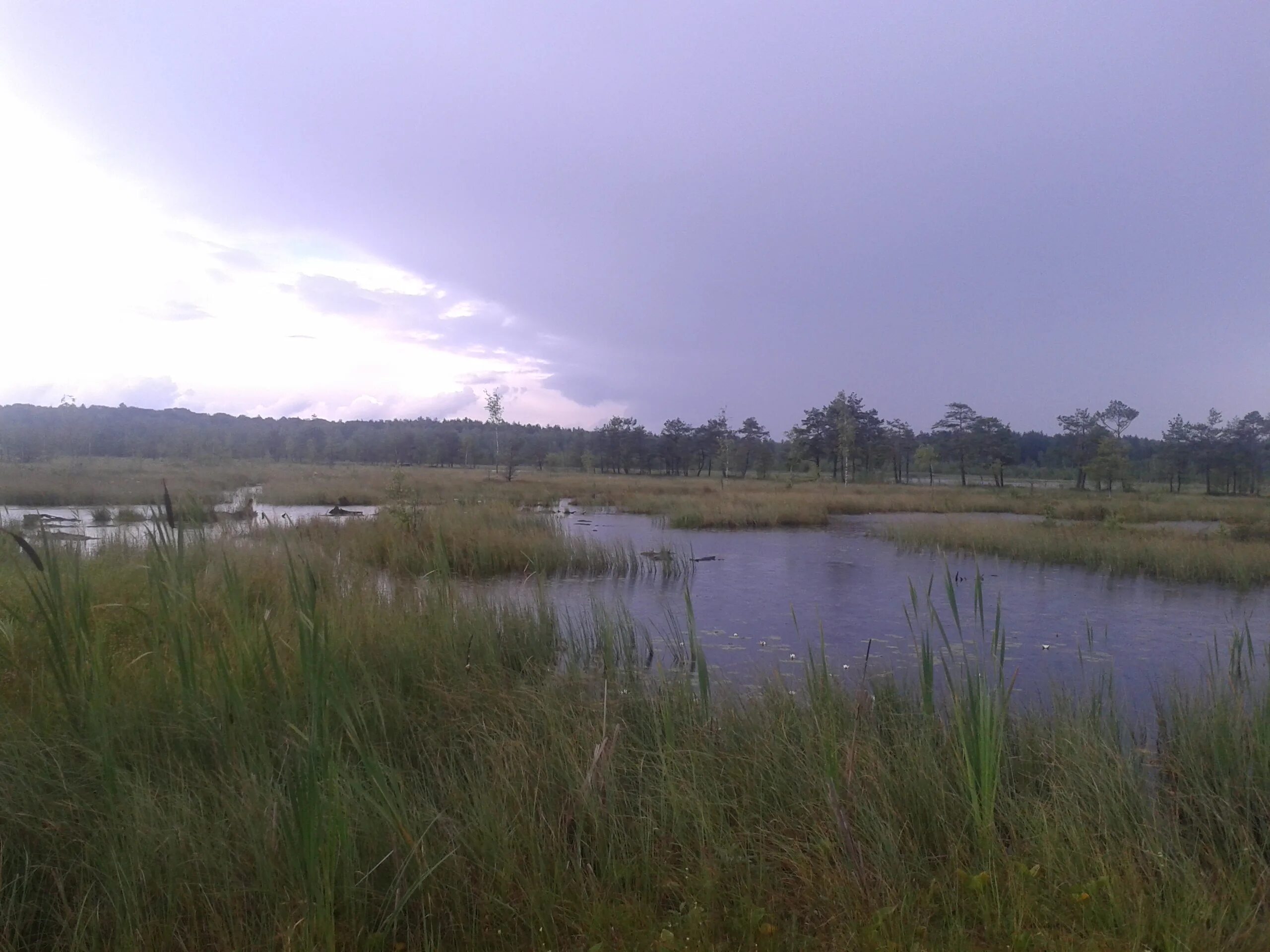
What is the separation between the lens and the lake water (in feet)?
22.4

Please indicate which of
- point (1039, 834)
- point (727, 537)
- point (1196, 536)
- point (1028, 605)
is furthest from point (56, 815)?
point (1196, 536)

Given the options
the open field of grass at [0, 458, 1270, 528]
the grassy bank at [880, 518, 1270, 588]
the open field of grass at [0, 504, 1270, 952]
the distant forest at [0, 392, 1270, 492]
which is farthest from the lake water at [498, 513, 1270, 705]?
the distant forest at [0, 392, 1270, 492]

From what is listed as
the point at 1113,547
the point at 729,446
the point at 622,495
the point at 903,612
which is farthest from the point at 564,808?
the point at 729,446

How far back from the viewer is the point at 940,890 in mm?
2682

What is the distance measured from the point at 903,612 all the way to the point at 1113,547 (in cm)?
991

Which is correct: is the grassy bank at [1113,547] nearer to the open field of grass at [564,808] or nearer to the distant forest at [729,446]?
the open field of grass at [564,808]

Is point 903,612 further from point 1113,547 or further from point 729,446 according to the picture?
point 729,446

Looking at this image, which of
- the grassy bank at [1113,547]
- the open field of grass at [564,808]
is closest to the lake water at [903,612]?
the grassy bank at [1113,547]

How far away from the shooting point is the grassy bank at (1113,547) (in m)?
13.4

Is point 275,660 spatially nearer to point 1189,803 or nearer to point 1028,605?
point 1189,803

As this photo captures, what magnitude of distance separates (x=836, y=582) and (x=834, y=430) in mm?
48279

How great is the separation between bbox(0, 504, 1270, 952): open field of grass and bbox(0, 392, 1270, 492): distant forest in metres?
29.0

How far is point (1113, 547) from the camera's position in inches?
595

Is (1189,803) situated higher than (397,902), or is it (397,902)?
(397,902)
